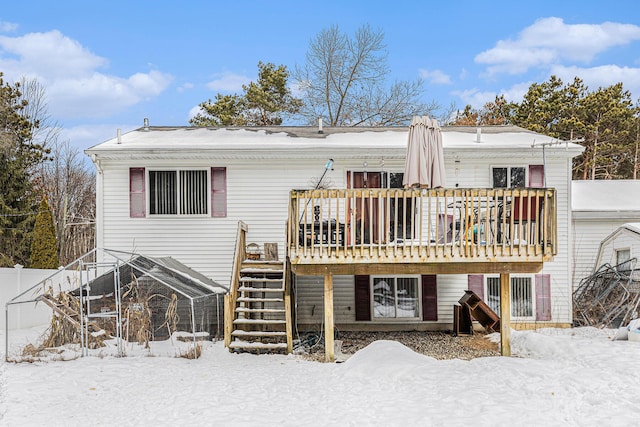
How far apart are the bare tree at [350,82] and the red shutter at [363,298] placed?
45.4 ft

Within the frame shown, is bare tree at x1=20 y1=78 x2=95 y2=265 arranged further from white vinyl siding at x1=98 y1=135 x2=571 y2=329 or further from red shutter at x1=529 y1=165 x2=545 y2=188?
red shutter at x1=529 y1=165 x2=545 y2=188

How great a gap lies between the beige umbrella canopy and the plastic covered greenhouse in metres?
4.40

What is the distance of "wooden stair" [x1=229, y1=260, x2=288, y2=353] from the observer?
10383mm

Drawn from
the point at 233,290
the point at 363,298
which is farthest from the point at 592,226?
the point at 233,290

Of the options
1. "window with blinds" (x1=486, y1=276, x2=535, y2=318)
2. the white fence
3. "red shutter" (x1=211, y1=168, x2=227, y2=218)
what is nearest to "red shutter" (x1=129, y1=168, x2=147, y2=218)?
"red shutter" (x1=211, y1=168, x2=227, y2=218)

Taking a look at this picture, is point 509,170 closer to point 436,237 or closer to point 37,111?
point 436,237

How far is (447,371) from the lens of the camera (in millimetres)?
8344

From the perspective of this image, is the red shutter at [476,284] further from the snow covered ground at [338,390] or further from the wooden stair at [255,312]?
the wooden stair at [255,312]

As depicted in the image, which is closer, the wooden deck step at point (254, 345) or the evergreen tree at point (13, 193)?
the wooden deck step at point (254, 345)

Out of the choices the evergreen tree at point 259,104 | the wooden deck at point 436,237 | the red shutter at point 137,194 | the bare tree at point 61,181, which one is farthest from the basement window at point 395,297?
the evergreen tree at point 259,104

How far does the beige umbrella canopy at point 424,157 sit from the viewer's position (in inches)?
388

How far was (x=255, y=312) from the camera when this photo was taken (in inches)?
429

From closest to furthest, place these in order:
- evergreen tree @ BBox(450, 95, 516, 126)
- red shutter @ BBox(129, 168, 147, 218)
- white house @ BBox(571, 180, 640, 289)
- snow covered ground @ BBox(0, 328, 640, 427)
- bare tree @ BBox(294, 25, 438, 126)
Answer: snow covered ground @ BBox(0, 328, 640, 427)
red shutter @ BBox(129, 168, 147, 218)
white house @ BBox(571, 180, 640, 289)
bare tree @ BBox(294, 25, 438, 126)
evergreen tree @ BBox(450, 95, 516, 126)

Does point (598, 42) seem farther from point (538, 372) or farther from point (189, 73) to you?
point (538, 372)
